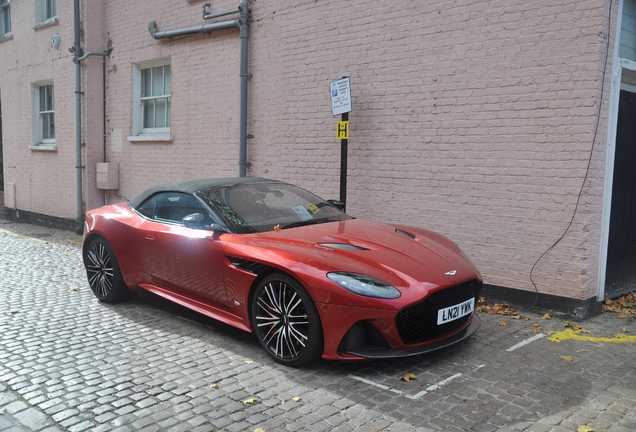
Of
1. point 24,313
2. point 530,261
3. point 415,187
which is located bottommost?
point 24,313

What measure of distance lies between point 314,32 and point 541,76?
3.32 metres

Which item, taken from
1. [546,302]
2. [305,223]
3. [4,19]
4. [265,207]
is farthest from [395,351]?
[4,19]

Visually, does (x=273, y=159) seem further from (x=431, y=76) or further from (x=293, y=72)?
(x=431, y=76)

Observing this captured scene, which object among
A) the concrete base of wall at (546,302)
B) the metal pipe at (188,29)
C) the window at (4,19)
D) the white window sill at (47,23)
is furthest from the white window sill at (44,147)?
the concrete base of wall at (546,302)

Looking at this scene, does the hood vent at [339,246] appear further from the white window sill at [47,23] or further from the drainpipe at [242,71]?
the white window sill at [47,23]

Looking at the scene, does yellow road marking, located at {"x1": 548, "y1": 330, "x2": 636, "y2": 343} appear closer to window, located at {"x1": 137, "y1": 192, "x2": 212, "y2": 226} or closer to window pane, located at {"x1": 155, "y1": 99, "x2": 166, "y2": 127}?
window, located at {"x1": 137, "y1": 192, "x2": 212, "y2": 226}

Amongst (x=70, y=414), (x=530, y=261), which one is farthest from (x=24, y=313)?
(x=530, y=261)

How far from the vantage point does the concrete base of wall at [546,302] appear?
559 cm

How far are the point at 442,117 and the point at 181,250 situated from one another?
3.35 metres

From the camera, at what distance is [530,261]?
5.91 metres

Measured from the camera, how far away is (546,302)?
228 inches

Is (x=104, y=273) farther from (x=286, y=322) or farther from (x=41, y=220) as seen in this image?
(x=41, y=220)

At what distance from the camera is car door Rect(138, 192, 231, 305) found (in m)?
4.81

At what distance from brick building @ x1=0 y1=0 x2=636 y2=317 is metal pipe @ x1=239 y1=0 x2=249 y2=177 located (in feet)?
0.30
